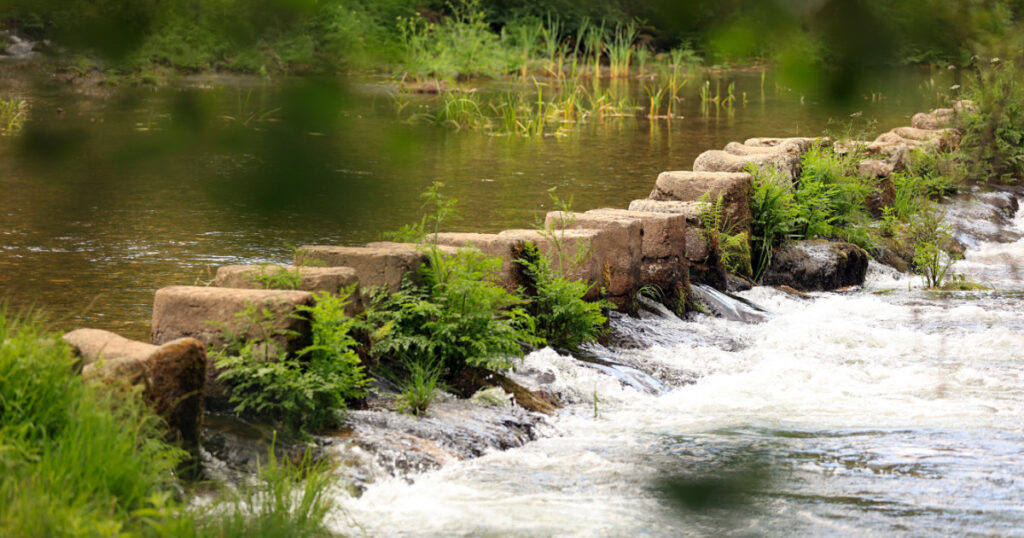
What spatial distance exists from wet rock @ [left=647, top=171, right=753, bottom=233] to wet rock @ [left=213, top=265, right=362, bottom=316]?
14.1 ft

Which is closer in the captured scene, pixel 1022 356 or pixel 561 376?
pixel 561 376

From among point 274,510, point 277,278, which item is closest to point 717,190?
point 277,278

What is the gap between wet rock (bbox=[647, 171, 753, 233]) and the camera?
31.0 ft

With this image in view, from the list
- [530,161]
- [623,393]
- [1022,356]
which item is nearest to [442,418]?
[623,393]

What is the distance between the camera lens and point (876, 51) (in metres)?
1.86

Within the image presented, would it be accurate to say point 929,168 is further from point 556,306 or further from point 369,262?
point 369,262

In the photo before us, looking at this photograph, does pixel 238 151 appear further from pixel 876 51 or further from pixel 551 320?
pixel 876 51

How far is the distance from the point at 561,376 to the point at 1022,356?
3.21 metres

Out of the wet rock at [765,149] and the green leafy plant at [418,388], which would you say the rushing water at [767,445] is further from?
the wet rock at [765,149]

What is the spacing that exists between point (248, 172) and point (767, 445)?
3366 millimetres

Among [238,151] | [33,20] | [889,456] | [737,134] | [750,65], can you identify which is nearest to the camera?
[33,20]

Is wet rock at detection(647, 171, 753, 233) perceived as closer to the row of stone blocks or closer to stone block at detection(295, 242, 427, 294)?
the row of stone blocks

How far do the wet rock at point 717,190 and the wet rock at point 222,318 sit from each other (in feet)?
16.0

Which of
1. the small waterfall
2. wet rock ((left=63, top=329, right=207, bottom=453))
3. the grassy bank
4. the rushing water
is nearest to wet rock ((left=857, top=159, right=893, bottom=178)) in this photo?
the rushing water
